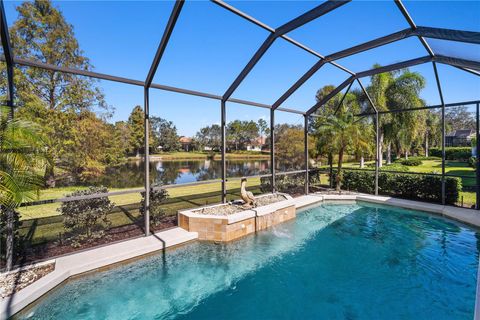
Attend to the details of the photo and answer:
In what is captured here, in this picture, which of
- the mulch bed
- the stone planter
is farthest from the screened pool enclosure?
the mulch bed

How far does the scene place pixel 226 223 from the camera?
592cm

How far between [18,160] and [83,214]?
7.56 feet

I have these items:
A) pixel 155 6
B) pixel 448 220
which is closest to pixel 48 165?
pixel 155 6

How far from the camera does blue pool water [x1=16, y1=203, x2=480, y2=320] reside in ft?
11.6

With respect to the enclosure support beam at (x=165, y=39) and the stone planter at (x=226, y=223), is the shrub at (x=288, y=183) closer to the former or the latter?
the stone planter at (x=226, y=223)

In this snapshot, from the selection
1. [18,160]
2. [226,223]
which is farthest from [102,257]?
[226,223]

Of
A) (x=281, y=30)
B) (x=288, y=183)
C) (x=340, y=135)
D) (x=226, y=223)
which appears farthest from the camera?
(x=288, y=183)

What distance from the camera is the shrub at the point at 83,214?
5.20 m

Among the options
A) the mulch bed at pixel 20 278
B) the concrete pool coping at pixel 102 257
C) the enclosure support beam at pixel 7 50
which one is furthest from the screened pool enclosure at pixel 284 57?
the mulch bed at pixel 20 278

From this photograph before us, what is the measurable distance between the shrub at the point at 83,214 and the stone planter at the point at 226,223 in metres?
1.92

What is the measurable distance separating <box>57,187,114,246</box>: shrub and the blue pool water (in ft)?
4.33

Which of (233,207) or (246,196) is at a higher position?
(246,196)

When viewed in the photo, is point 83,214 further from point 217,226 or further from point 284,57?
point 284,57

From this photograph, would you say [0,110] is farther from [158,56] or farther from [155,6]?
[155,6]
